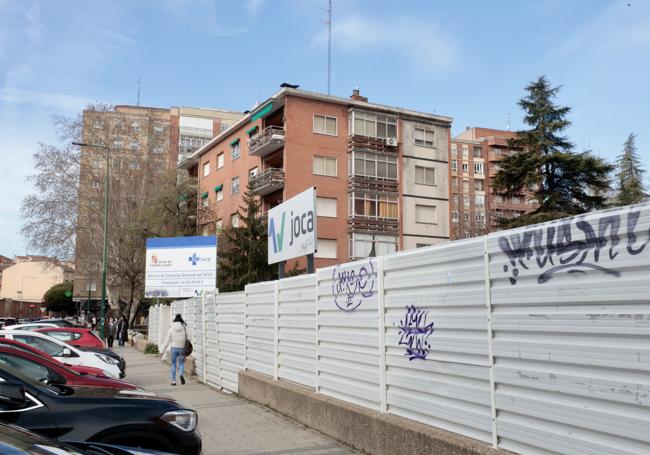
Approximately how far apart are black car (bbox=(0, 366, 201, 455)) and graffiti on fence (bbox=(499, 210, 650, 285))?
3.13 metres

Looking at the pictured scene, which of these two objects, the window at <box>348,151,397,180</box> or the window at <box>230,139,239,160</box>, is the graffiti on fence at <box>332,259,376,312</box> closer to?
the window at <box>348,151,397,180</box>

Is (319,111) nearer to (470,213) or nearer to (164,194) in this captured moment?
(164,194)

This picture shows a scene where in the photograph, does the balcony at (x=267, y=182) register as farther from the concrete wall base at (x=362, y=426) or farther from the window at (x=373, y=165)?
the concrete wall base at (x=362, y=426)

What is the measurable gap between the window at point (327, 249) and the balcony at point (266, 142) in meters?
7.06

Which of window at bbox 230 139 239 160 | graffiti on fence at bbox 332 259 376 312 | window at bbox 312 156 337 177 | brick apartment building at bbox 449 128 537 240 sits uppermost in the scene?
brick apartment building at bbox 449 128 537 240

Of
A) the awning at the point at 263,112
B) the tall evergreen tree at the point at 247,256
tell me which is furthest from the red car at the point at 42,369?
the awning at the point at 263,112

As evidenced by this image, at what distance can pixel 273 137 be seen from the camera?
1515 inches

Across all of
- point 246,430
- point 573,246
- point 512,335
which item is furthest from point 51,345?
point 573,246

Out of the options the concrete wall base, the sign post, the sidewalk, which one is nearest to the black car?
the concrete wall base

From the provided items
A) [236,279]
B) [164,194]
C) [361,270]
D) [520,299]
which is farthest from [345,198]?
[520,299]

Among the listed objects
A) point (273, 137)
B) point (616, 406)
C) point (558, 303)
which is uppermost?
point (273, 137)

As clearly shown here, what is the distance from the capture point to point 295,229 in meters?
11.7

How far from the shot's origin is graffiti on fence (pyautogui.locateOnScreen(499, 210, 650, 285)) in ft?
12.9

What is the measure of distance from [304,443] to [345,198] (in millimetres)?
33037
